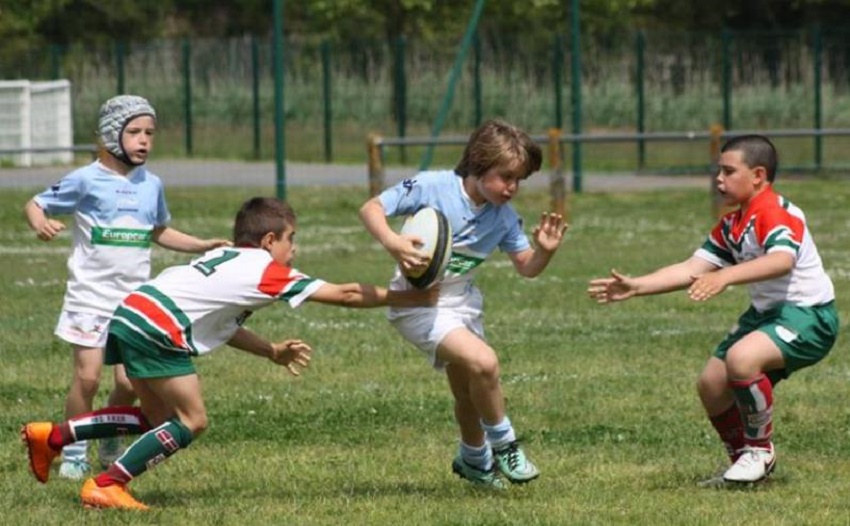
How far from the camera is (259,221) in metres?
7.41

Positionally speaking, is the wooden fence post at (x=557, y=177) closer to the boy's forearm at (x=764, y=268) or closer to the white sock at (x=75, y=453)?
the white sock at (x=75, y=453)

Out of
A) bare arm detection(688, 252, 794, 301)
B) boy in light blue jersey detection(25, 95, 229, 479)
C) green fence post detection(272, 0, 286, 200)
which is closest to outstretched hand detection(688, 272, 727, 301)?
bare arm detection(688, 252, 794, 301)

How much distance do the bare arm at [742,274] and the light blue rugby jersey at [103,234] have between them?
254 centimetres

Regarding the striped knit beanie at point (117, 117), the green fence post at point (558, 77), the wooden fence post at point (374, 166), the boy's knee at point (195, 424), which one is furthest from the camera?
the green fence post at point (558, 77)

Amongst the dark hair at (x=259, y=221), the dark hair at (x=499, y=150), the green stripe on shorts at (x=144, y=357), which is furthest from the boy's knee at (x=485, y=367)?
the green stripe on shorts at (x=144, y=357)

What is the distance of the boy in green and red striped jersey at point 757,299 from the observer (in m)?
7.70

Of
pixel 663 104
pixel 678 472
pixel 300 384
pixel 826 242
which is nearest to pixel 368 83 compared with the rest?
pixel 663 104

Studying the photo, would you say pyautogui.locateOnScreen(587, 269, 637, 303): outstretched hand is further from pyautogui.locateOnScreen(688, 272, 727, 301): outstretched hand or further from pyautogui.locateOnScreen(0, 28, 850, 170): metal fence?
pyautogui.locateOnScreen(0, 28, 850, 170): metal fence

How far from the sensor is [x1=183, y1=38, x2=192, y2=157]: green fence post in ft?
117

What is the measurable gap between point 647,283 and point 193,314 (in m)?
1.83

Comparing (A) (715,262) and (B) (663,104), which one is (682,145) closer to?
(B) (663,104)

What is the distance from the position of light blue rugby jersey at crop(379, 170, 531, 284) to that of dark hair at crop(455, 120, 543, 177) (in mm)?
128

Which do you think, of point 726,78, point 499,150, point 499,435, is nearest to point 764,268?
point 499,150

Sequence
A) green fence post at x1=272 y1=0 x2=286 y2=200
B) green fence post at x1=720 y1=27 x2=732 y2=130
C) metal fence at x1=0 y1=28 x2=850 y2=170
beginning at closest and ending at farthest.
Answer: green fence post at x1=272 y1=0 x2=286 y2=200, green fence post at x1=720 y1=27 x2=732 y2=130, metal fence at x1=0 y1=28 x2=850 y2=170
